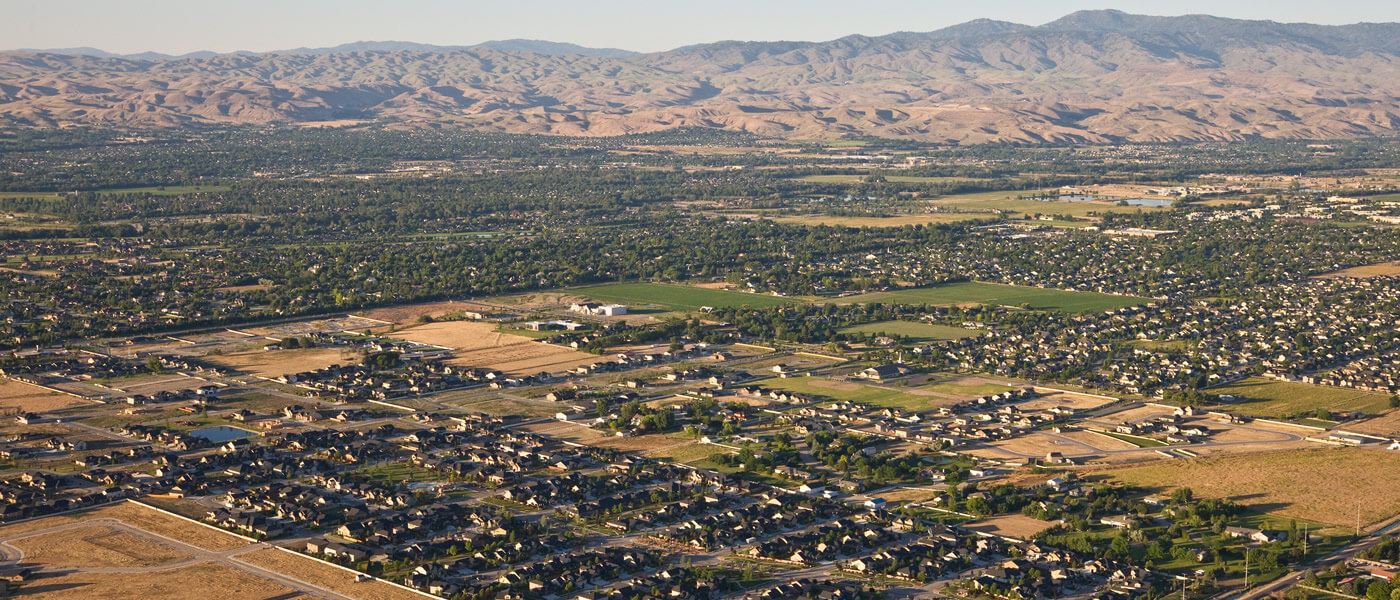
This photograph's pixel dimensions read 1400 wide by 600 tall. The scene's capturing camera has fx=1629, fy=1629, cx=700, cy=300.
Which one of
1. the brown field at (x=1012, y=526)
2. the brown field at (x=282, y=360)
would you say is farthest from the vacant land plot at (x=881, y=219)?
the brown field at (x=1012, y=526)

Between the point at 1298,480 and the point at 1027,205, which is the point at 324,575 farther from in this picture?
the point at 1027,205

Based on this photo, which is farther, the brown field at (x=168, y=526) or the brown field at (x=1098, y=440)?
the brown field at (x=1098, y=440)

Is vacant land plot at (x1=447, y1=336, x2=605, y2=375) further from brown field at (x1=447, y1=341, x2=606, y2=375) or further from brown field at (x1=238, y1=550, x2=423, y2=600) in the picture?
brown field at (x1=238, y1=550, x2=423, y2=600)

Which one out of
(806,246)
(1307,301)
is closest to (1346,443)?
(1307,301)

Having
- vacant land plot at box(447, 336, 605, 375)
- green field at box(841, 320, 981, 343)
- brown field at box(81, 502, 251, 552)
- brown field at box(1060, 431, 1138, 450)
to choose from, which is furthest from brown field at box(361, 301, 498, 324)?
brown field at box(1060, 431, 1138, 450)

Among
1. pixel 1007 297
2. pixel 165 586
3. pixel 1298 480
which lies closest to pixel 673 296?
pixel 1007 297

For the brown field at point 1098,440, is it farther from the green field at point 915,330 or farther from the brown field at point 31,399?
the brown field at point 31,399

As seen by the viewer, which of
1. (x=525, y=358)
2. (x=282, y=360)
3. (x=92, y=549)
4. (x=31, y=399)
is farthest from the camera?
(x=525, y=358)
